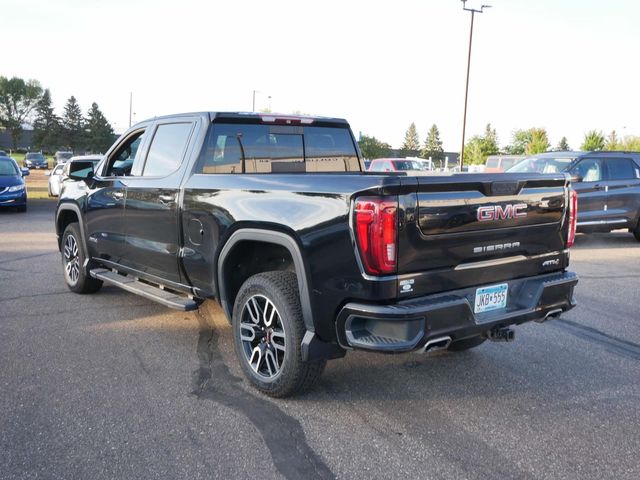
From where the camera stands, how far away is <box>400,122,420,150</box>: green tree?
5103 inches

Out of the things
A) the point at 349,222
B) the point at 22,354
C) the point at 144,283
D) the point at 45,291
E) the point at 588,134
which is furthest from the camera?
the point at 588,134

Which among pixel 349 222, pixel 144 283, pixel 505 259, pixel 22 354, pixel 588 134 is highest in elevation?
pixel 588 134

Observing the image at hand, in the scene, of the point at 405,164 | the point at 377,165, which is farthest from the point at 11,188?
the point at 405,164

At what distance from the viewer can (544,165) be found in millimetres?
12008

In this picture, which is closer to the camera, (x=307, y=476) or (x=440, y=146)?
(x=307, y=476)

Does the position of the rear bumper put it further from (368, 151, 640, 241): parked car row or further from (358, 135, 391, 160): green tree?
(358, 135, 391, 160): green tree

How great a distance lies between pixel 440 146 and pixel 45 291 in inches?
4795

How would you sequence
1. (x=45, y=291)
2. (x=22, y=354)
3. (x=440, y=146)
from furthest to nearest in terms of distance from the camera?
(x=440, y=146), (x=45, y=291), (x=22, y=354)

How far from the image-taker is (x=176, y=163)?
5.03 metres

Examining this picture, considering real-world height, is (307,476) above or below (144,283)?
below

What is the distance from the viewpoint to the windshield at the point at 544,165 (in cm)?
1165

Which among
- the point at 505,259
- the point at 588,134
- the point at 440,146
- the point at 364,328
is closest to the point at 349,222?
the point at 364,328

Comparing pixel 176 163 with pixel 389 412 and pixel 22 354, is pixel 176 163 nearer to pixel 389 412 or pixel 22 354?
pixel 22 354

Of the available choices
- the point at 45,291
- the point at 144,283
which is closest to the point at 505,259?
the point at 144,283
